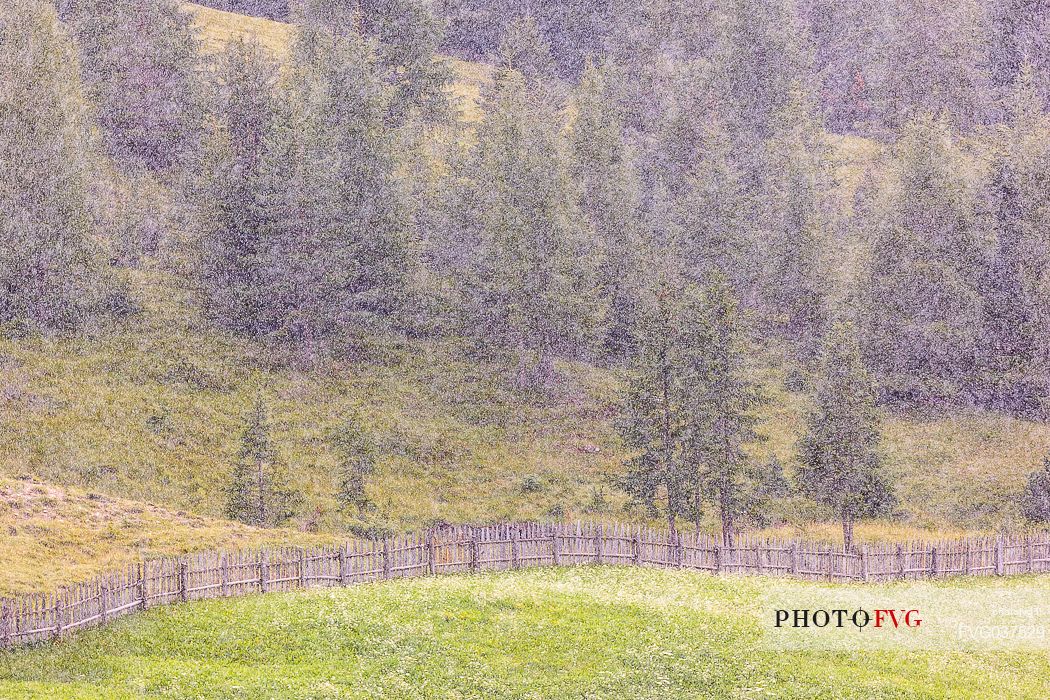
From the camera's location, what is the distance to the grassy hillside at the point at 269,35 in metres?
104

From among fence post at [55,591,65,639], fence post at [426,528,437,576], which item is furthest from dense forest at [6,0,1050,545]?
fence post at [55,591,65,639]

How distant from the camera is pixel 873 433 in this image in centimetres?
4938

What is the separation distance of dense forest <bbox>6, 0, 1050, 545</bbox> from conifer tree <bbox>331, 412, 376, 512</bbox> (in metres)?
0.20

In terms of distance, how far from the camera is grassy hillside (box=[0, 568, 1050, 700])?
26.9 metres

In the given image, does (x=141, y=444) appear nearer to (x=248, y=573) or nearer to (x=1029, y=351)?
(x=248, y=573)

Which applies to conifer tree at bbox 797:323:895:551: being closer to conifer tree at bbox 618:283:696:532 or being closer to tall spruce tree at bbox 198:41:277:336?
conifer tree at bbox 618:283:696:532

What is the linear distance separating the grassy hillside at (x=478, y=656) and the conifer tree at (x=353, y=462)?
17.8m

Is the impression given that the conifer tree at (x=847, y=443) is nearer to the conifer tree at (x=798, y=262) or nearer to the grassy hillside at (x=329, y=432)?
the grassy hillside at (x=329, y=432)

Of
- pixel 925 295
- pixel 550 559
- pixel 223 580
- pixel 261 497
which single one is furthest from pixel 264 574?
pixel 925 295

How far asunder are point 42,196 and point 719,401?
35.9 meters

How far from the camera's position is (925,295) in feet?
226

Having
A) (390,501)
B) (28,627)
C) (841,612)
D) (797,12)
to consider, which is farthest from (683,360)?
(797,12)

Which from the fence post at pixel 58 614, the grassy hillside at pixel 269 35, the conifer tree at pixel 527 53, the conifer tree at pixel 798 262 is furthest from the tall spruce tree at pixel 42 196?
the conifer tree at pixel 798 262

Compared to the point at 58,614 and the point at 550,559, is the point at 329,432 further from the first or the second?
the point at 58,614
